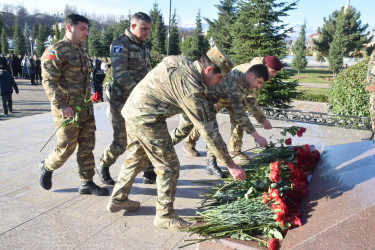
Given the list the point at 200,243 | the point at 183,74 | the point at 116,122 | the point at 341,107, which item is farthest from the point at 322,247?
the point at 341,107

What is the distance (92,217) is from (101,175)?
0.79 meters

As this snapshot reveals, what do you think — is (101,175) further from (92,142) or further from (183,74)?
(183,74)

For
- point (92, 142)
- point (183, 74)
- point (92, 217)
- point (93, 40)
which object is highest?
point (93, 40)

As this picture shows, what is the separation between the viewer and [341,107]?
7.91m

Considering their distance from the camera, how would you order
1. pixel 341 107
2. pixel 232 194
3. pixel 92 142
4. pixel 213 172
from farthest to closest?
1. pixel 341 107
2. pixel 213 172
3. pixel 92 142
4. pixel 232 194

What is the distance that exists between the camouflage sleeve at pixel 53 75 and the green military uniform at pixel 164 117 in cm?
80

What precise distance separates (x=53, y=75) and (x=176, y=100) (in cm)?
142

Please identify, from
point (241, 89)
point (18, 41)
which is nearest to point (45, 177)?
point (241, 89)

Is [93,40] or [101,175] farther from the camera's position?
[93,40]

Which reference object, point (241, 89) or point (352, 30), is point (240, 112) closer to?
A: point (241, 89)

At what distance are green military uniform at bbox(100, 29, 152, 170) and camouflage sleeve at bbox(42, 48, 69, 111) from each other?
0.59 meters

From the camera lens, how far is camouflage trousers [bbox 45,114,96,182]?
3.12 m

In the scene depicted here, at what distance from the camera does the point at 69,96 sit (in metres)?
3.24

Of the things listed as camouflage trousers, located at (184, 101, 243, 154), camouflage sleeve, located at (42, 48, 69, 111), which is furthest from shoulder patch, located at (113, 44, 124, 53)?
camouflage trousers, located at (184, 101, 243, 154)
